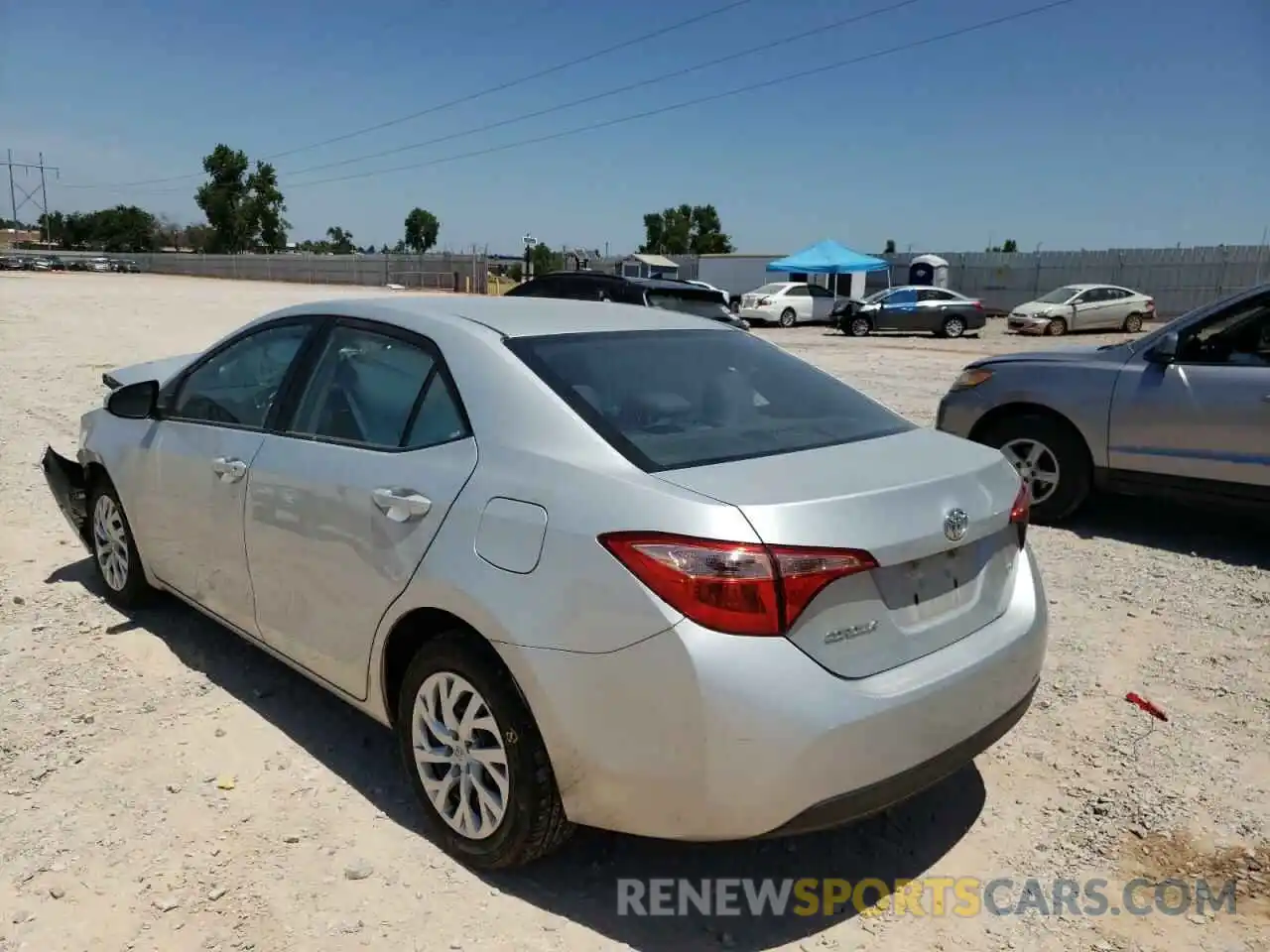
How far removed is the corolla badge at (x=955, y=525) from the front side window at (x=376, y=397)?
1382mm

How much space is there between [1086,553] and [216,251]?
9535 cm

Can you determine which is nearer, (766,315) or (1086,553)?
(1086,553)

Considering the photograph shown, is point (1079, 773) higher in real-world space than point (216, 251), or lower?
lower

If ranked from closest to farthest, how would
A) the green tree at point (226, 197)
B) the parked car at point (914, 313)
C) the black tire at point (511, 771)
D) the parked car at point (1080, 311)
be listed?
the black tire at point (511, 771), the parked car at point (914, 313), the parked car at point (1080, 311), the green tree at point (226, 197)

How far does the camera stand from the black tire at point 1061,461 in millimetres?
6086

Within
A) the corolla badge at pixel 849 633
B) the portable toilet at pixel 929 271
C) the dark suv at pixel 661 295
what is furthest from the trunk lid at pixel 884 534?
the portable toilet at pixel 929 271

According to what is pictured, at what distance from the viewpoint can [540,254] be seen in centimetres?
6894

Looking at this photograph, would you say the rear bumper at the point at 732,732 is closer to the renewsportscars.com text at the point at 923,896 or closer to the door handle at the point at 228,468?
the renewsportscars.com text at the point at 923,896

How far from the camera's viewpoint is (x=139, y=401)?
4168 millimetres

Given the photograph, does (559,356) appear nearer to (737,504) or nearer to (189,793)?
(737,504)

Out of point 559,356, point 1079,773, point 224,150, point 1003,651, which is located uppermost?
Result: point 224,150

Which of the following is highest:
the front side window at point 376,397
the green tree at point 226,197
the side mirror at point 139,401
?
the green tree at point 226,197

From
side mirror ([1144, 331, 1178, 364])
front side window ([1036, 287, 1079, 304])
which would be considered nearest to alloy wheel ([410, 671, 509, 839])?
side mirror ([1144, 331, 1178, 364])

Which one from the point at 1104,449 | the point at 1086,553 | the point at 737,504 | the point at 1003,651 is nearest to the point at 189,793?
the point at 737,504
